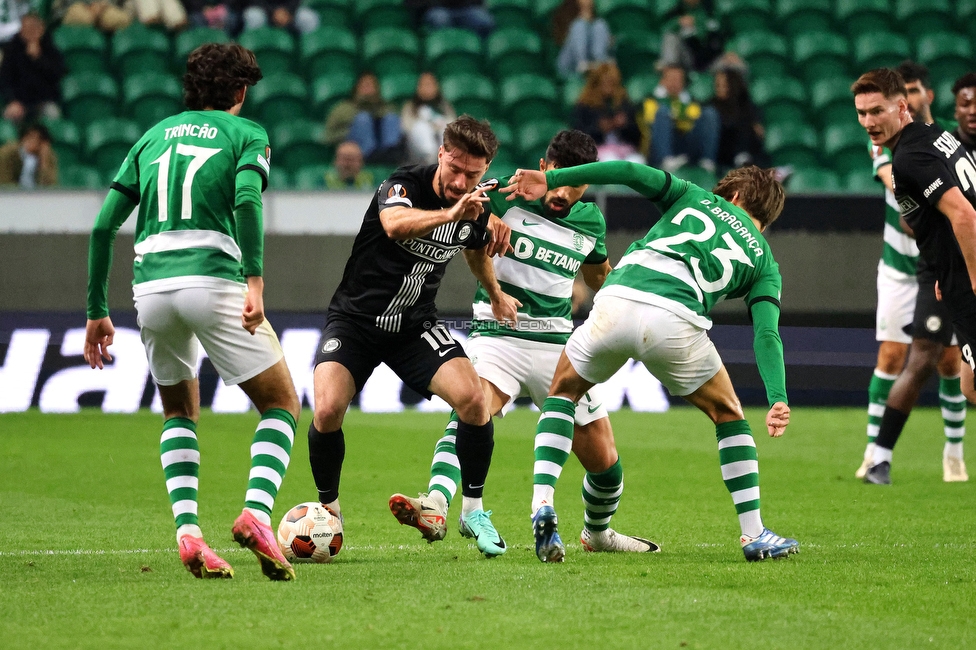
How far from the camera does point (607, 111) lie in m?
14.9

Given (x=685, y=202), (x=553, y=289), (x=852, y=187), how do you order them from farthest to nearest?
(x=852, y=187) < (x=553, y=289) < (x=685, y=202)

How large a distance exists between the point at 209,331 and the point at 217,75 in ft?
3.17

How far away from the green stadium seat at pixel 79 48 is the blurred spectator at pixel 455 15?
3847 mm

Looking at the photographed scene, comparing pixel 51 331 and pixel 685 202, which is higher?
pixel 685 202

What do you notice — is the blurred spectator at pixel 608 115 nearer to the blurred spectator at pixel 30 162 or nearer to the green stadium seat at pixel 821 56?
the green stadium seat at pixel 821 56

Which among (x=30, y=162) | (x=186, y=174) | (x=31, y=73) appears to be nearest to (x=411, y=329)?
(x=186, y=174)

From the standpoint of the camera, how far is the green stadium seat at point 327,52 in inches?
630

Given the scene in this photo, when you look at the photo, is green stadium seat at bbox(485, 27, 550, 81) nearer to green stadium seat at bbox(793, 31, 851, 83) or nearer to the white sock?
green stadium seat at bbox(793, 31, 851, 83)

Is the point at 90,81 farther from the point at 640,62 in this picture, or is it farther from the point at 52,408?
the point at 640,62

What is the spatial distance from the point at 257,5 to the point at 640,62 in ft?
15.6

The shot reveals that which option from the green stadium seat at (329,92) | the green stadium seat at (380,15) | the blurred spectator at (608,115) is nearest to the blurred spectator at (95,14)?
the green stadium seat at (329,92)

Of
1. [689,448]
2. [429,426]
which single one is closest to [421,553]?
[689,448]

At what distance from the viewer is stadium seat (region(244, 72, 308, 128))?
15.3 metres

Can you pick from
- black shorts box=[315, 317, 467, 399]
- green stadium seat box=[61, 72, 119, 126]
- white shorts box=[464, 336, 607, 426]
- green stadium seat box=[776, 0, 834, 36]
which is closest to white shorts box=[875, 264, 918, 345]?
white shorts box=[464, 336, 607, 426]
